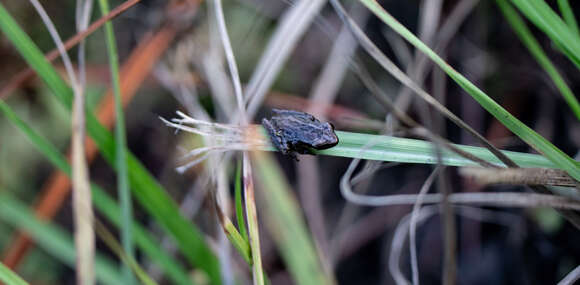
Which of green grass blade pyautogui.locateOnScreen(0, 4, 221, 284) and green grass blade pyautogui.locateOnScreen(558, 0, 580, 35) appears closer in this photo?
green grass blade pyautogui.locateOnScreen(558, 0, 580, 35)

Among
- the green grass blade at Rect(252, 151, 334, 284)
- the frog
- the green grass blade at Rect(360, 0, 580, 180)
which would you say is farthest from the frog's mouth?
the green grass blade at Rect(252, 151, 334, 284)

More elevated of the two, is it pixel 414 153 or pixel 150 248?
pixel 414 153

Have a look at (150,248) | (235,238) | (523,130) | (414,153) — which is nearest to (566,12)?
(523,130)

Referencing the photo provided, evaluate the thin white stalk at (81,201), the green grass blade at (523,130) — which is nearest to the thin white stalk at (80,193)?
the thin white stalk at (81,201)

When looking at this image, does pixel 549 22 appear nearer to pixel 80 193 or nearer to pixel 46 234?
pixel 80 193

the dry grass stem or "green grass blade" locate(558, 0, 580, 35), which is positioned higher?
"green grass blade" locate(558, 0, 580, 35)

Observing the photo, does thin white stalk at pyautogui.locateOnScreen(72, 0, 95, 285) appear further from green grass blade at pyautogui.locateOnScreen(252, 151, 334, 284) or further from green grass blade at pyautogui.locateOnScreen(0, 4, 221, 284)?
green grass blade at pyautogui.locateOnScreen(252, 151, 334, 284)
